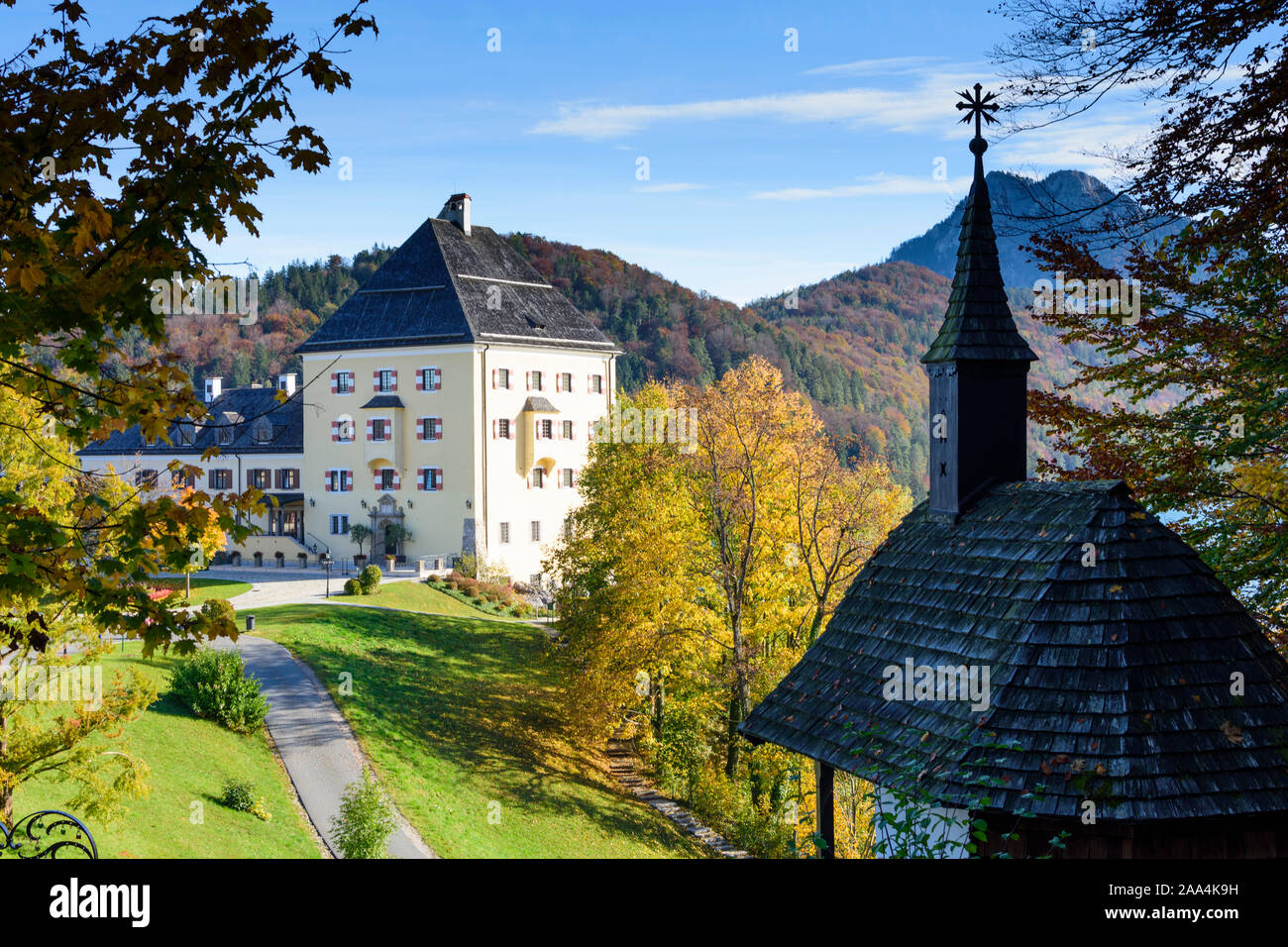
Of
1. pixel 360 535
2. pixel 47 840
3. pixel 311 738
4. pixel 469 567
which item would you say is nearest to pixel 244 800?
pixel 311 738

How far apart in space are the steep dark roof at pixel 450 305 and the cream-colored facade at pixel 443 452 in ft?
2.33

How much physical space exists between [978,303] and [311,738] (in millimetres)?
17765

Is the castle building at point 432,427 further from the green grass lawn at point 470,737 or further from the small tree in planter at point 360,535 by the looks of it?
the green grass lawn at point 470,737

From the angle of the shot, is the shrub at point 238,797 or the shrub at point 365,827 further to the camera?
the shrub at point 238,797

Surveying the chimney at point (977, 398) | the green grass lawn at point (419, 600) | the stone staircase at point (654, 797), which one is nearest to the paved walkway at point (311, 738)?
the stone staircase at point (654, 797)

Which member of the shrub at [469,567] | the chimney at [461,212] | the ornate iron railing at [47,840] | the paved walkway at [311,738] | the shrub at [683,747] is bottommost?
the shrub at [683,747]

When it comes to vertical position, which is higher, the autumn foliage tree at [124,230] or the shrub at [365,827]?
the autumn foliage tree at [124,230]

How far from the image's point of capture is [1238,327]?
1311cm

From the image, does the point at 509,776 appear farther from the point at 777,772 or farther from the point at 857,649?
the point at 857,649

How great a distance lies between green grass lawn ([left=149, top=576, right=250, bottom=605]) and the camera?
38953mm

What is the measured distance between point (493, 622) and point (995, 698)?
32018mm

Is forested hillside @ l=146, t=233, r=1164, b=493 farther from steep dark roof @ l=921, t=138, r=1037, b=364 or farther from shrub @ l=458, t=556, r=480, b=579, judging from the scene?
steep dark roof @ l=921, t=138, r=1037, b=364

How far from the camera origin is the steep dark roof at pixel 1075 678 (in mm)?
9891
